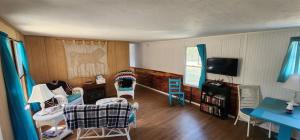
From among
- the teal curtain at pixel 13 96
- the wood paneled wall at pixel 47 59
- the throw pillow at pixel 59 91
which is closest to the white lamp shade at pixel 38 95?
the teal curtain at pixel 13 96

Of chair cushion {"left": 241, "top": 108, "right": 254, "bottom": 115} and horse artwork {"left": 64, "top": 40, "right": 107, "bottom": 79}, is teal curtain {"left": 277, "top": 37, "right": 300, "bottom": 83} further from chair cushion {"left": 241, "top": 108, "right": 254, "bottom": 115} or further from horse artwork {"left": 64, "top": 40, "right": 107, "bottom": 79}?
horse artwork {"left": 64, "top": 40, "right": 107, "bottom": 79}

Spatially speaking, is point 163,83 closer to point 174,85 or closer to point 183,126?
point 174,85

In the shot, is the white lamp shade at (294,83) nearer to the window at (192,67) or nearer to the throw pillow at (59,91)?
the window at (192,67)

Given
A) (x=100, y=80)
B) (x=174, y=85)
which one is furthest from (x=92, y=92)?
(x=174, y=85)

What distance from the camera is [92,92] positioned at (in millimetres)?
4430

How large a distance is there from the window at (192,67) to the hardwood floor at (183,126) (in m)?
0.83

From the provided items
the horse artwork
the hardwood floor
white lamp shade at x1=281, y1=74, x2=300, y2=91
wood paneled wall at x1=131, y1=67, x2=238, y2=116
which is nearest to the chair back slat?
wood paneled wall at x1=131, y1=67, x2=238, y2=116

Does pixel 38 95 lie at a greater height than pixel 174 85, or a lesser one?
greater

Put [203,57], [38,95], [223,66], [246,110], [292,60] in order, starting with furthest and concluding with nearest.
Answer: [203,57] → [223,66] → [246,110] → [292,60] → [38,95]

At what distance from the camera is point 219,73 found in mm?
3494

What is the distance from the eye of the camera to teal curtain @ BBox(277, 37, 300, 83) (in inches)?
95.3

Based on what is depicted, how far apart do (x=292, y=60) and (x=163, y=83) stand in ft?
11.5

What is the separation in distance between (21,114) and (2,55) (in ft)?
2.24

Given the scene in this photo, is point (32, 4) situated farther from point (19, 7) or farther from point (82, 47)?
point (82, 47)
